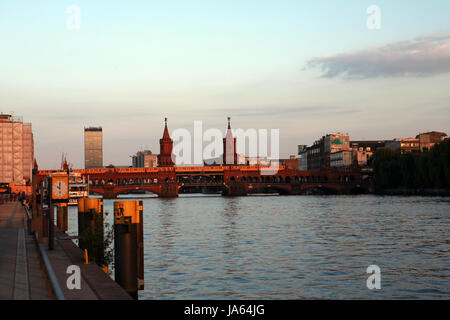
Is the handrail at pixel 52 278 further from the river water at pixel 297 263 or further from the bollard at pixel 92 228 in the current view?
the river water at pixel 297 263

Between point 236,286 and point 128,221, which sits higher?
point 128,221

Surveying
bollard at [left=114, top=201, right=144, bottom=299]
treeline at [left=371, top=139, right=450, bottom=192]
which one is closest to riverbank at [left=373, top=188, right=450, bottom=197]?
treeline at [left=371, top=139, right=450, bottom=192]

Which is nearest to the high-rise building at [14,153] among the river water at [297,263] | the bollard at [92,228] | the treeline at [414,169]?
the treeline at [414,169]

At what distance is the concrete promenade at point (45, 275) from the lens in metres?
17.1

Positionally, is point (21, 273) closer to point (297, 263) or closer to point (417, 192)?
point (297, 263)

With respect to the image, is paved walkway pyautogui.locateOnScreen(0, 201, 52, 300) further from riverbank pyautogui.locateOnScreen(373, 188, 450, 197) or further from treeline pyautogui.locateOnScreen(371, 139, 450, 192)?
riverbank pyautogui.locateOnScreen(373, 188, 450, 197)

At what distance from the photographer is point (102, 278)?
1978 centimetres

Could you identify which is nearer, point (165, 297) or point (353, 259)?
point (165, 297)

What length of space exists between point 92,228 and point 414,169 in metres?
132

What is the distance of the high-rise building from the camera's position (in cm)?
18915

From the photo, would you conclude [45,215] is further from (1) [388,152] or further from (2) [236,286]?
(1) [388,152]

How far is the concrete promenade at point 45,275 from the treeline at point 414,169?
105 metres
